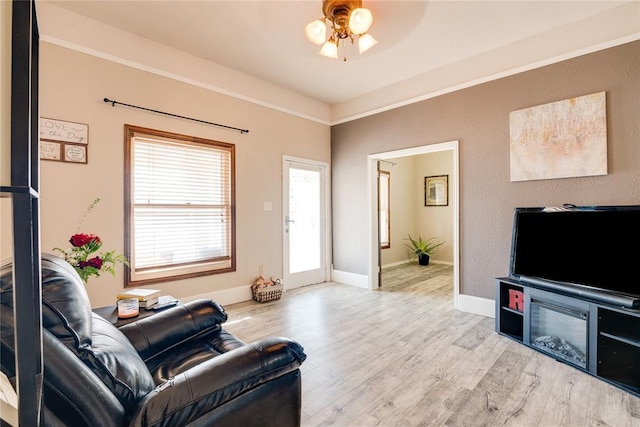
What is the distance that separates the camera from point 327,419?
173cm

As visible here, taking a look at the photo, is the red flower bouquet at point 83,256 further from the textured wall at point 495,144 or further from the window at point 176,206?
the textured wall at point 495,144

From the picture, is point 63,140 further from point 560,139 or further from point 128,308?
point 560,139

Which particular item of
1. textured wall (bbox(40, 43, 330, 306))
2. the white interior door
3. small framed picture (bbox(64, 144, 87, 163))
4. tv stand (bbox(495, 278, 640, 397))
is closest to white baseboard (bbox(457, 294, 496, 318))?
tv stand (bbox(495, 278, 640, 397))

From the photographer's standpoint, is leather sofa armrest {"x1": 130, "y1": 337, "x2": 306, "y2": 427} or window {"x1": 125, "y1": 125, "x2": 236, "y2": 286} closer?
leather sofa armrest {"x1": 130, "y1": 337, "x2": 306, "y2": 427}

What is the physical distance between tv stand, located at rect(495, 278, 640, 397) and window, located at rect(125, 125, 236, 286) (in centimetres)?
324

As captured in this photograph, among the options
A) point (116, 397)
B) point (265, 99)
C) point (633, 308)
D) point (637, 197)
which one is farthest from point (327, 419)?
point (265, 99)

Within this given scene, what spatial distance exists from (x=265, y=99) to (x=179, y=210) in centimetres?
196

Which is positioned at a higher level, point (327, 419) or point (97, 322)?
point (97, 322)

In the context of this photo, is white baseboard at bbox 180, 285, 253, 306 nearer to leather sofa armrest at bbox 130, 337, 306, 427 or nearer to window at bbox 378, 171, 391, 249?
leather sofa armrest at bbox 130, 337, 306, 427

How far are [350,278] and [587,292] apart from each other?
3035 millimetres

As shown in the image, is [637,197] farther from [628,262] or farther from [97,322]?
[97,322]

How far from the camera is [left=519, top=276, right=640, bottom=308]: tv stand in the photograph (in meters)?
2.03

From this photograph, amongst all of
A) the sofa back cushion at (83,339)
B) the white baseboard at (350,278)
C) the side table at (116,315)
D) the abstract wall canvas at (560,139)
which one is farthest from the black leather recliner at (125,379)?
the white baseboard at (350,278)

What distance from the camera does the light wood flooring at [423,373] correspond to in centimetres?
175
